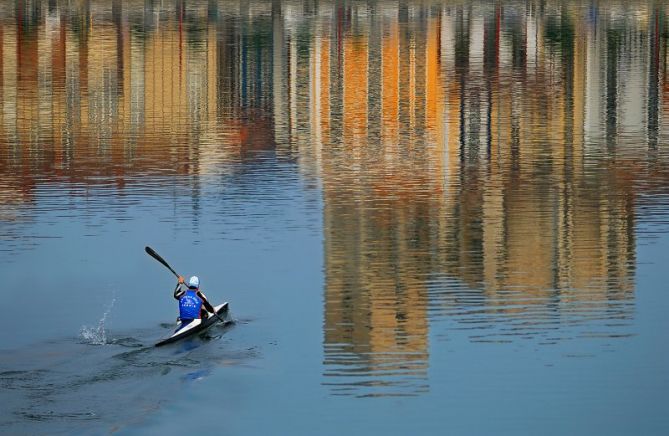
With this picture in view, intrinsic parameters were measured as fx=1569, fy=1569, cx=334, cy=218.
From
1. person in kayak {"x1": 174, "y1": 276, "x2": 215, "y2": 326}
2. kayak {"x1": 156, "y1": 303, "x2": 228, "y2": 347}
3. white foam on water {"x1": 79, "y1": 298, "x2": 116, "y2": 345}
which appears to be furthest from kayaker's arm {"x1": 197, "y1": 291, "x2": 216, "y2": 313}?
white foam on water {"x1": 79, "y1": 298, "x2": 116, "y2": 345}

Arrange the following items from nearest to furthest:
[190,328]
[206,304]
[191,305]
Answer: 1. [190,328]
2. [191,305]
3. [206,304]

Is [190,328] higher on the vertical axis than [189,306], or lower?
lower

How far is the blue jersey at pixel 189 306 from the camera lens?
114ft

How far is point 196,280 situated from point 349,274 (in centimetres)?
735

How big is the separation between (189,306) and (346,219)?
11.6 metres

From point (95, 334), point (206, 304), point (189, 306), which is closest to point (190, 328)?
point (189, 306)

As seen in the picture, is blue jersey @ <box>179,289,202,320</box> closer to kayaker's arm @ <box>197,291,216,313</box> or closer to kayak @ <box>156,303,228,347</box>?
kayak @ <box>156,303,228,347</box>

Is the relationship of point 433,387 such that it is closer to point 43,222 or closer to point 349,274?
point 349,274

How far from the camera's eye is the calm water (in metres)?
32.1

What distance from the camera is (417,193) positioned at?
52344 millimetres

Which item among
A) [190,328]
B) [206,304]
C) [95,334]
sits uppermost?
[206,304]

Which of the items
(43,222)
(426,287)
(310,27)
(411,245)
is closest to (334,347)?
(426,287)

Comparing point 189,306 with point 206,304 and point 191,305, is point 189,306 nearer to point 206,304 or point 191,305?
point 191,305

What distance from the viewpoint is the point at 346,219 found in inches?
1800
